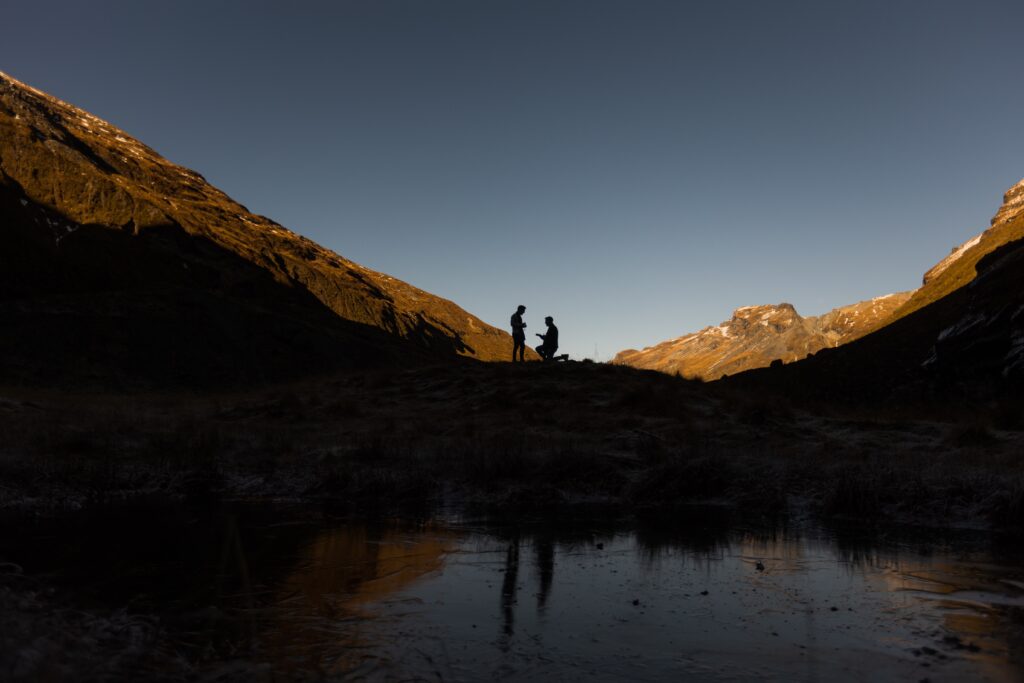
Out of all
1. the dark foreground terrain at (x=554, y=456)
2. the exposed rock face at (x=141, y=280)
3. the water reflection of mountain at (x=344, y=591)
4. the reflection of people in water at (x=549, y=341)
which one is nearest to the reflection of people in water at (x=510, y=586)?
the water reflection of mountain at (x=344, y=591)

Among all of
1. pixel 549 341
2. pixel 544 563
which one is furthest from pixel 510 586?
pixel 549 341

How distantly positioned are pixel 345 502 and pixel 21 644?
8.42 metres

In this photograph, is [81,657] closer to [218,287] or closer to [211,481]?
[211,481]

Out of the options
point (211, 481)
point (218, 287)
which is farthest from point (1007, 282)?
point (218, 287)

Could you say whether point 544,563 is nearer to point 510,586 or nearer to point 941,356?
point 510,586

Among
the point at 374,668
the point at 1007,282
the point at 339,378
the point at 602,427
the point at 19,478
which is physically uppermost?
the point at 1007,282

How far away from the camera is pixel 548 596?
6375 mm

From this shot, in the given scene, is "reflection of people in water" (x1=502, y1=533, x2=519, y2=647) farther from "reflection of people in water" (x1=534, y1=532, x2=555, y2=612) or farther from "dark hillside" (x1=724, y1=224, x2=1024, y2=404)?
"dark hillside" (x1=724, y1=224, x2=1024, y2=404)

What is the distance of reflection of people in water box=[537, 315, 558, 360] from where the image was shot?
2611 cm

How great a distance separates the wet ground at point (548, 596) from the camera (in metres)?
4.65

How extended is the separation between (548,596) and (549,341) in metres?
19.9

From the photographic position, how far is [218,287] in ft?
195

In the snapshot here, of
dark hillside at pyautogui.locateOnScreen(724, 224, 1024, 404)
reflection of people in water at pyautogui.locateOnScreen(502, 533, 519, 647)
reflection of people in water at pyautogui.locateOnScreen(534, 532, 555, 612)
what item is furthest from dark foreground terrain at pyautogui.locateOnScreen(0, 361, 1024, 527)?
reflection of people in water at pyautogui.locateOnScreen(502, 533, 519, 647)

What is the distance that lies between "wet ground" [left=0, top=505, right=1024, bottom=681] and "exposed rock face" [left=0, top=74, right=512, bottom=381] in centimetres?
3370
